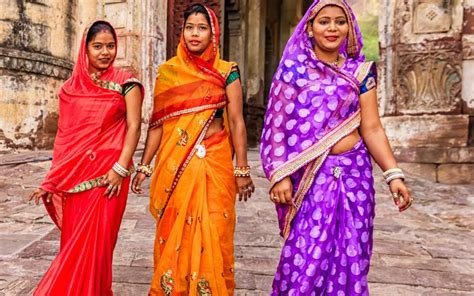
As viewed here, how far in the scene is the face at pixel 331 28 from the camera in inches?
74.7

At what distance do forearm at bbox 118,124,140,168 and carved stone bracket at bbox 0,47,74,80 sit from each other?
5.77 m

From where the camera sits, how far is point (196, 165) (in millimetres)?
2234

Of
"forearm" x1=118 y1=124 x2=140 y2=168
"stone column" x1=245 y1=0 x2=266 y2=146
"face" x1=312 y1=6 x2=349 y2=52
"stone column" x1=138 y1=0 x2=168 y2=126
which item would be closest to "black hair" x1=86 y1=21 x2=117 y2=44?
"forearm" x1=118 y1=124 x2=140 y2=168

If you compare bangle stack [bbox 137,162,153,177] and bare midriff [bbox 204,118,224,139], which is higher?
bare midriff [bbox 204,118,224,139]

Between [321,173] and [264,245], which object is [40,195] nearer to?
[321,173]

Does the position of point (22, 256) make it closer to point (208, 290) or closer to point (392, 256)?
point (208, 290)

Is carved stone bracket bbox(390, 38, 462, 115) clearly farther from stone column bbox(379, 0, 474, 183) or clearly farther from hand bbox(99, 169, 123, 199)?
hand bbox(99, 169, 123, 199)

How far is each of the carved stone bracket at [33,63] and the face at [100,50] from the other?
557cm

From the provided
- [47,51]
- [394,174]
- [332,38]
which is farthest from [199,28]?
[47,51]

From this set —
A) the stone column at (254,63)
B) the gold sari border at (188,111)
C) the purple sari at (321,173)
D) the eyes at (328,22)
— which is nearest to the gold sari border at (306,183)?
the purple sari at (321,173)

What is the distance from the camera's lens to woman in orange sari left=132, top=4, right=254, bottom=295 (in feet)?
7.05

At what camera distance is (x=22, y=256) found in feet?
10.3

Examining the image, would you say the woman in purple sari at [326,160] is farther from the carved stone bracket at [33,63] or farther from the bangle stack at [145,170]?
the carved stone bracket at [33,63]

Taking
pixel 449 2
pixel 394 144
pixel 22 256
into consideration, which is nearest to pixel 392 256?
pixel 22 256
